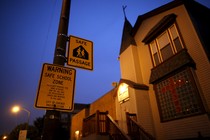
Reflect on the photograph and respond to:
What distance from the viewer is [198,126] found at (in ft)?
24.9

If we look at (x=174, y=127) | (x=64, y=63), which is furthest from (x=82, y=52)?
(x=174, y=127)

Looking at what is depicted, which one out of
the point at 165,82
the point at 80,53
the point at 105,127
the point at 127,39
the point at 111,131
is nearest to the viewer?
the point at 80,53

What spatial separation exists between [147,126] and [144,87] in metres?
2.62

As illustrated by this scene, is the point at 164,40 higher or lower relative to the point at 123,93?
higher

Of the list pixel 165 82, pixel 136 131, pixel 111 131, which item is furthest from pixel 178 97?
pixel 111 131

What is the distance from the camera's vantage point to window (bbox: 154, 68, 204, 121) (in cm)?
800

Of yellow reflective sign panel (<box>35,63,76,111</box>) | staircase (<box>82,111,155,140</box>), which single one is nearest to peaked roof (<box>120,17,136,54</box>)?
staircase (<box>82,111,155,140</box>)

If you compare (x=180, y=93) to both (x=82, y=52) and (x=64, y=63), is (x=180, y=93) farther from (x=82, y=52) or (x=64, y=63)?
(x=64, y=63)

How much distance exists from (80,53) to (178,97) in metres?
7.00

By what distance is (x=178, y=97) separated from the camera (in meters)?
8.85

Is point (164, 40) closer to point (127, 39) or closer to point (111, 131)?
point (127, 39)

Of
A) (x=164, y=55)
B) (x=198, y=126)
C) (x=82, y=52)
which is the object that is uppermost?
(x=164, y=55)

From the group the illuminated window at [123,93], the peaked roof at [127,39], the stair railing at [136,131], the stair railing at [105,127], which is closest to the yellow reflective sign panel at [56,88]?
the stair railing at [105,127]

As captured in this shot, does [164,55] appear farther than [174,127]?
Yes
